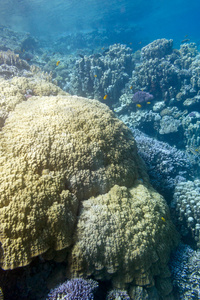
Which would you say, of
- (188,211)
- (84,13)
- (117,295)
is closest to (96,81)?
(188,211)

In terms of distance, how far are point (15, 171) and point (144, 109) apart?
8.53m

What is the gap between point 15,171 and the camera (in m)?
2.21

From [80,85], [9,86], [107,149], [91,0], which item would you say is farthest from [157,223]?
[91,0]

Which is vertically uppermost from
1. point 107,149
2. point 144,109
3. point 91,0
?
point 91,0

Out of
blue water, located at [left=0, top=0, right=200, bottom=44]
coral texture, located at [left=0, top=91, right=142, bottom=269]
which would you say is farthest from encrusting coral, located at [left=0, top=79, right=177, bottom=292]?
blue water, located at [left=0, top=0, right=200, bottom=44]

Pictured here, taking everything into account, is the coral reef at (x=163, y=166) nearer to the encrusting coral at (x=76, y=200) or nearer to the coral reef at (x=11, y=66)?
the encrusting coral at (x=76, y=200)

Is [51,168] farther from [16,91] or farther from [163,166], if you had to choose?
[163,166]

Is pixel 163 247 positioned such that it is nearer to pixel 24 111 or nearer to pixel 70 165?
pixel 70 165

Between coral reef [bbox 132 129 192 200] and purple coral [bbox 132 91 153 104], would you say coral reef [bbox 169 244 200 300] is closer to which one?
coral reef [bbox 132 129 192 200]

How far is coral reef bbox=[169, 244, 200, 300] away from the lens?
3.44 meters

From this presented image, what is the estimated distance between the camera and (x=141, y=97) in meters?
9.20

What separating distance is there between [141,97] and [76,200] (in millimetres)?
8160

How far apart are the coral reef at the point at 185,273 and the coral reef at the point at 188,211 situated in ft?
1.77

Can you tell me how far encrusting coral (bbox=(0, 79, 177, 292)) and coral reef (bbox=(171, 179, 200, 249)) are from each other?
1.11 metres
